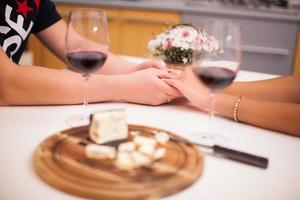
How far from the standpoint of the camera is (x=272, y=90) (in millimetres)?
1225

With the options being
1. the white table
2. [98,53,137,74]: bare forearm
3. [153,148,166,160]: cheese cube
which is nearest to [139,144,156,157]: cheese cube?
[153,148,166,160]: cheese cube

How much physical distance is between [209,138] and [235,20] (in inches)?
82.7

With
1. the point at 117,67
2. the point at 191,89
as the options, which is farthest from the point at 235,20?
the point at 191,89

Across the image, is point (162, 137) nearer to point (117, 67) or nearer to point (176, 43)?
point (176, 43)

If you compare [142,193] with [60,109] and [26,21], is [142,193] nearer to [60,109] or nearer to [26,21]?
[60,109]

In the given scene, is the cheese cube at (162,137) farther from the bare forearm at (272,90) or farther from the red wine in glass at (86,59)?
the bare forearm at (272,90)

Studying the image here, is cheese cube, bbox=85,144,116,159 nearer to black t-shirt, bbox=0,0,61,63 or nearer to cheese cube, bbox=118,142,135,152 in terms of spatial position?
cheese cube, bbox=118,142,135,152

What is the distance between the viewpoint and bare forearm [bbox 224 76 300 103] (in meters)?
1.21

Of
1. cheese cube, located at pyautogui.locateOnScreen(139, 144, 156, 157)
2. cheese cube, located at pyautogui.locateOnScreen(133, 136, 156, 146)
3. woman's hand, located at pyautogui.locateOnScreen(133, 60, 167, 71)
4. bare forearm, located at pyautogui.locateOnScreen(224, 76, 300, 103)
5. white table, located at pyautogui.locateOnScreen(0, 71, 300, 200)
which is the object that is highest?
woman's hand, located at pyautogui.locateOnScreen(133, 60, 167, 71)

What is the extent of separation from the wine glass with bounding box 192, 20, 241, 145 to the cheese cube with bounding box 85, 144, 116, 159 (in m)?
0.27

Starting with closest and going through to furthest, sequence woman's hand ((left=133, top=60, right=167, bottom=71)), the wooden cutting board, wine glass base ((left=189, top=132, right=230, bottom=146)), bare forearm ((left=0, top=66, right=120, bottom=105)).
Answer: the wooden cutting board
wine glass base ((left=189, top=132, right=230, bottom=146))
bare forearm ((left=0, top=66, right=120, bottom=105))
woman's hand ((left=133, top=60, right=167, bottom=71))

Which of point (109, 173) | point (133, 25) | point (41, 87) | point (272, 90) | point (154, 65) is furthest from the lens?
point (133, 25)

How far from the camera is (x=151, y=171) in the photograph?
2.39ft

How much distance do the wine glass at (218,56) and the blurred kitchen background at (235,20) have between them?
2.00 meters
